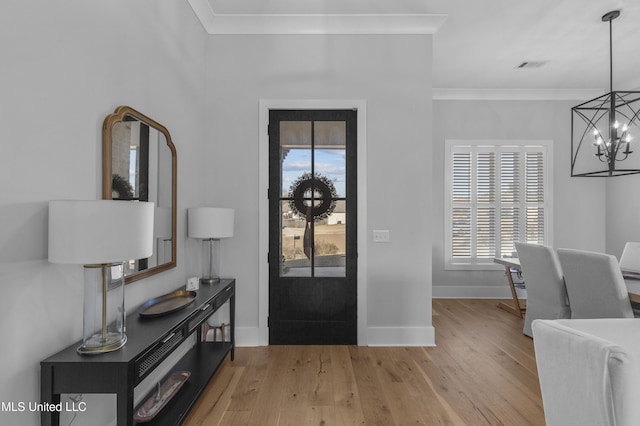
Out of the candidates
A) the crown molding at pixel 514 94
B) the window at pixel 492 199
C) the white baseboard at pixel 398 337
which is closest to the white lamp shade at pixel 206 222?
the white baseboard at pixel 398 337

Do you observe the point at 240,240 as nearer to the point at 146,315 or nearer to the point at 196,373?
the point at 196,373

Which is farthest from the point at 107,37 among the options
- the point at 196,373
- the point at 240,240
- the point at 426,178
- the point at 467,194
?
the point at 467,194

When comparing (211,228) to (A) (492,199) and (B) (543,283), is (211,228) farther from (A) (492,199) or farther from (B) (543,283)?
(A) (492,199)

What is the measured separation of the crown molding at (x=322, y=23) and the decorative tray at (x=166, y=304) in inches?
93.3

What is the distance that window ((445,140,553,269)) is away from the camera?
187 inches

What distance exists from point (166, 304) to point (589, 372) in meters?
2.01

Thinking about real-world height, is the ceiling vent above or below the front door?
above

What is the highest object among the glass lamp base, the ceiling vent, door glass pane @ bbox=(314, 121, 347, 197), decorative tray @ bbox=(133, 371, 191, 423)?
the ceiling vent

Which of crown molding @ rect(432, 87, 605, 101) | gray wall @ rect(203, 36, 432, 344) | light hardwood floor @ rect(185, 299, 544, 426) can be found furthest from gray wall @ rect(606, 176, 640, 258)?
gray wall @ rect(203, 36, 432, 344)

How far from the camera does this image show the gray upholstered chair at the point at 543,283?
2.93 meters

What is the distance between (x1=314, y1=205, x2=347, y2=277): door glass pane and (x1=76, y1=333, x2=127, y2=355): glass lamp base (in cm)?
187

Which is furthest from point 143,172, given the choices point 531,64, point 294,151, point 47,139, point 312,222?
point 531,64

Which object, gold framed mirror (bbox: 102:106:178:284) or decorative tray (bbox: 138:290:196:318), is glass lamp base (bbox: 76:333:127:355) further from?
gold framed mirror (bbox: 102:106:178:284)

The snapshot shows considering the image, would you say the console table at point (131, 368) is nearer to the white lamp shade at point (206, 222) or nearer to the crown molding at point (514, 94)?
the white lamp shade at point (206, 222)
